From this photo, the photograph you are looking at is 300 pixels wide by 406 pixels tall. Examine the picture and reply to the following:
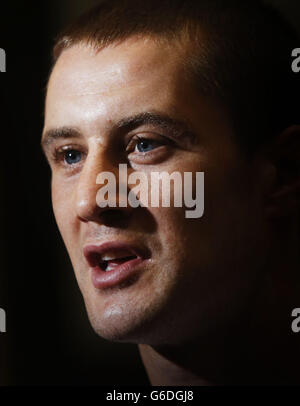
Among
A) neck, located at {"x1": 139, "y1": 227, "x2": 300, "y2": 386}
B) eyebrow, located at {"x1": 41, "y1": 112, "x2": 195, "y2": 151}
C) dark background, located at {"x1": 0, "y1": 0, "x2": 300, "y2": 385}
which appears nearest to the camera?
eyebrow, located at {"x1": 41, "y1": 112, "x2": 195, "y2": 151}

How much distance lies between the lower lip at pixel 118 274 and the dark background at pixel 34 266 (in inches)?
10.9

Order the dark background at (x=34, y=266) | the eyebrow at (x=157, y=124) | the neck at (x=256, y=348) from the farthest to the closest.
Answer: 1. the dark background at (x=34, y=266)
2. the neck at (x=256, y=348)
3. the eyebrow at (x=157, y=124)

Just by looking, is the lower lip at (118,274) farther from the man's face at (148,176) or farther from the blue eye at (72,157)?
the blue eye at (72,157)

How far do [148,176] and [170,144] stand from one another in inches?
2.6

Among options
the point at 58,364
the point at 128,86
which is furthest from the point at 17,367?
the point at 128,86

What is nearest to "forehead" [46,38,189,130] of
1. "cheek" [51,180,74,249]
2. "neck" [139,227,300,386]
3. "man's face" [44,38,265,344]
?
"man's face" [44,38,265,344]

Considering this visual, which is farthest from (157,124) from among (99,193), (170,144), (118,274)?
(118,274)

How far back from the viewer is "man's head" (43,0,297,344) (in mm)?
989

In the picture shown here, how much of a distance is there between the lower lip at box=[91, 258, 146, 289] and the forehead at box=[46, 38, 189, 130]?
0.84 ft

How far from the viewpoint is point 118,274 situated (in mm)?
1008

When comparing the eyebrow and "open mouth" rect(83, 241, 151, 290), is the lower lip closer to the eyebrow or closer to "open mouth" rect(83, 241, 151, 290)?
"open mouth" rect(83, 241, 151, 290)

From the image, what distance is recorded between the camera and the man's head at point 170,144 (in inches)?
38.9

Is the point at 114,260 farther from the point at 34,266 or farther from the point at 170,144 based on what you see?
the point at 34,266

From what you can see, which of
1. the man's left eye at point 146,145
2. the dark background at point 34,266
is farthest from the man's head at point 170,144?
the dark background at point 34,266
